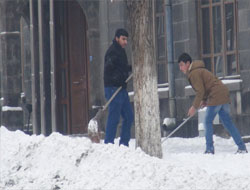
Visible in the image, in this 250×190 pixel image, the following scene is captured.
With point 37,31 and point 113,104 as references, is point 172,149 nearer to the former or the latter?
point 113,104

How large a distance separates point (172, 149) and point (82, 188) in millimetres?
5623

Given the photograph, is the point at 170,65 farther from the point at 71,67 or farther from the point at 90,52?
the point at 71,67

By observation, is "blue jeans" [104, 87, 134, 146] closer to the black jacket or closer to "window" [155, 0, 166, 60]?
the black jacket

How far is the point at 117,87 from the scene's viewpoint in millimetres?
12039

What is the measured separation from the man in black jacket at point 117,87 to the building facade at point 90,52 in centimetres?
359

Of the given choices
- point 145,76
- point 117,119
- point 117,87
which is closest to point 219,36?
point 117,87

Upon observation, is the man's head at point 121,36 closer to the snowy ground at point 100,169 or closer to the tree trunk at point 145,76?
the tree trunk at point 145,76

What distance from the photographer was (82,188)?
8.62 meters

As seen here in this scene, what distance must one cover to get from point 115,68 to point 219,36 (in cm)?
408

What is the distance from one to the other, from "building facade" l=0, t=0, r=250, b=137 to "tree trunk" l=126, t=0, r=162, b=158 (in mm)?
4795

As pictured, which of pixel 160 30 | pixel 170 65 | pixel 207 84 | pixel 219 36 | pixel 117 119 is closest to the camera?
pixel 117 119

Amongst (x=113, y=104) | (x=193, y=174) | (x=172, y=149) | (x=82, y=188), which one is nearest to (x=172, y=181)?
(x=193, y=174)

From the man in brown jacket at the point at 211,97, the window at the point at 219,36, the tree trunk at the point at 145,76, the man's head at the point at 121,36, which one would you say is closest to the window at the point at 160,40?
the window at the point at 219,36

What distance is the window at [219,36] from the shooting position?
1537 centimetres
